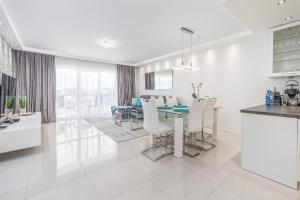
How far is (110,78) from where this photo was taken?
22.7 ft

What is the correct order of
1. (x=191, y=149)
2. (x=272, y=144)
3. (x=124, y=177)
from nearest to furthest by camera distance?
(x=272, y=144), (x=124, y=177), (x=191, y=149)

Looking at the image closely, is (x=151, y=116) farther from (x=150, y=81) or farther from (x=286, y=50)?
(x=150, y=81)

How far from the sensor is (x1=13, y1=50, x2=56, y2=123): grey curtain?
473 cm

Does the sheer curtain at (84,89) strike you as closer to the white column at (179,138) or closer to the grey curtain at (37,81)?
A: the grey curtain at (37,81)

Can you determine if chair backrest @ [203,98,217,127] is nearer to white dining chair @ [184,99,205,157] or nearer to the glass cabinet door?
white dining chair @ [184,99,205,157]

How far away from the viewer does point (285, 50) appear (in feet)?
8.52

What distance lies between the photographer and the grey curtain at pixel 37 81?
4726 mm

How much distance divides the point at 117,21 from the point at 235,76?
124 inches

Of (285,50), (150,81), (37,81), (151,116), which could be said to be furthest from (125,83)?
(285,50)

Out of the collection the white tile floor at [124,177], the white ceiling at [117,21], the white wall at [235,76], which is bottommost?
the white tile floor at [124,177]

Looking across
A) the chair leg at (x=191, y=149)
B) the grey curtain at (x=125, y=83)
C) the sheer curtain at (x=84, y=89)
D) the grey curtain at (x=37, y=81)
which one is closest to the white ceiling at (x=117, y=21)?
the grey curtain at (x=37, y=81)

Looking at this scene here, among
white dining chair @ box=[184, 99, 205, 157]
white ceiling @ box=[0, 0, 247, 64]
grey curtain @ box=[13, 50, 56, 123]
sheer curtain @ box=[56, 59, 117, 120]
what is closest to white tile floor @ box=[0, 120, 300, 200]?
white dining chair @ box=[184, 99, 205, 157]

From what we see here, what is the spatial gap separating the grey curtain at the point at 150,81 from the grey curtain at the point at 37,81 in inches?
145

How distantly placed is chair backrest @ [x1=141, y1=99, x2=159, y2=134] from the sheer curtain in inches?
181
